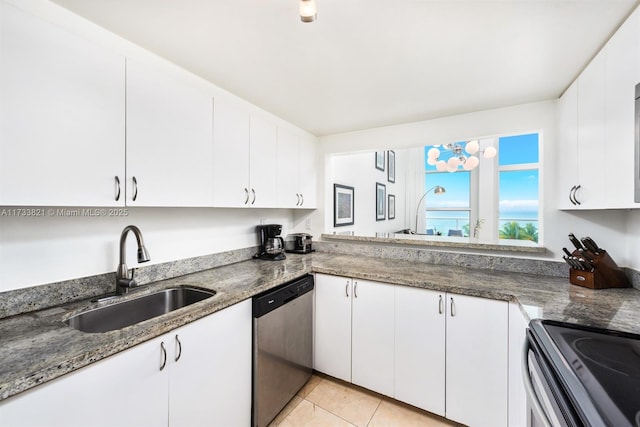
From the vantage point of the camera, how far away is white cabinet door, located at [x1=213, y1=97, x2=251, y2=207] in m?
1.74

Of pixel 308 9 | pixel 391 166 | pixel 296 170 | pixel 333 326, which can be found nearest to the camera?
pixel 308 9

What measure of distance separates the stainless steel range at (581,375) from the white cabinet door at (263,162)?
1.79 metres

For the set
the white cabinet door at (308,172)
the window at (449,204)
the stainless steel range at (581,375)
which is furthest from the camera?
the window at (449,204)

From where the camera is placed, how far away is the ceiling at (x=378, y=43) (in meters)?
1.07

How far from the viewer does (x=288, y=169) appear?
240 cm

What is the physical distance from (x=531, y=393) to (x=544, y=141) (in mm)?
1742

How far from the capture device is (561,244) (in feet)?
6.07

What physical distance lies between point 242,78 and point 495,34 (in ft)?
4.49

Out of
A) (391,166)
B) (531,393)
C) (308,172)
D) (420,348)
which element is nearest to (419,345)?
(420,348)

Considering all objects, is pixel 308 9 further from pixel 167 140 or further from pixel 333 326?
pixel 333 326

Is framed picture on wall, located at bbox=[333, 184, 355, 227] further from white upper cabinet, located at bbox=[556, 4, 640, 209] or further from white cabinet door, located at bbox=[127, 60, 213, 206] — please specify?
white upper cabinet, located at bbox=[556, 4, 640, 209]

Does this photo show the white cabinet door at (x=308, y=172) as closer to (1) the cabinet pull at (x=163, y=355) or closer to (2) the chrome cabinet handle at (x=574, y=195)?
(1) the cabinet pull at (x=163, y=355)

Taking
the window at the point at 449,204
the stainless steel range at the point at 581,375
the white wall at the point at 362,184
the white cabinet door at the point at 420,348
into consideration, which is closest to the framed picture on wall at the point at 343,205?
the white wall at the point at 362,184

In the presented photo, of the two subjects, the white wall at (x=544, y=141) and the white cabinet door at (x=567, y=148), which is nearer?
the white cabinet door at (x=567, y=148)
